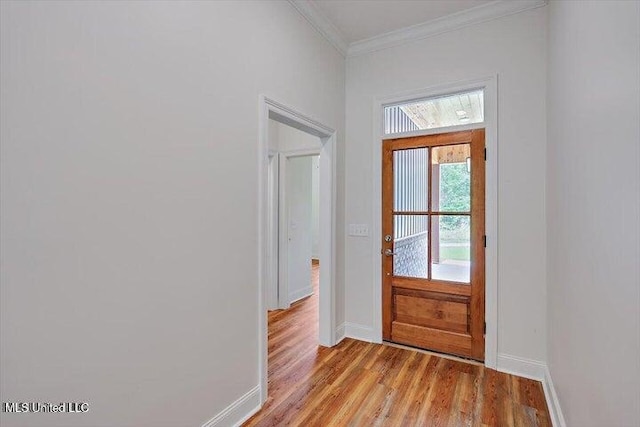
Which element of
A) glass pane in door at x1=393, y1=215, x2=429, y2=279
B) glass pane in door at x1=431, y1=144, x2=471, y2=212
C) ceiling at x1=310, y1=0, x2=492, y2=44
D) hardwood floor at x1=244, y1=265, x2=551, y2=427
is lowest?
hardwood floor at x1=244, y1=265, x2=551, y2=427

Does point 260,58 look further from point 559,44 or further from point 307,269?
point 307,269

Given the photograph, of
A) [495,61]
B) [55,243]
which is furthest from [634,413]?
[495,61]

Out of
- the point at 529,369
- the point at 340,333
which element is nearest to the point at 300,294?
Result: the point at 340,333

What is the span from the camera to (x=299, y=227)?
4605mm

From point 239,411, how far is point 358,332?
158 cm

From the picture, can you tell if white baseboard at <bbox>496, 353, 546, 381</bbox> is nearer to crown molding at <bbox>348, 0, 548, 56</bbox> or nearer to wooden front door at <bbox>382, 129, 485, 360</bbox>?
wooden front door at <bbox>382, 129, 485, 360</bbox>

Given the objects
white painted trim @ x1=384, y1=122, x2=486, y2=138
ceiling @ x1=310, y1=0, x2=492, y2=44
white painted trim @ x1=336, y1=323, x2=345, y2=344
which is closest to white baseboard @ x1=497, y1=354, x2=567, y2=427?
white painted trim @ x1=336, y1=323, x2=345, y2=344

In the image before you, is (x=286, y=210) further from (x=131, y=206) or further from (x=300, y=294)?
(x=131, y=206)

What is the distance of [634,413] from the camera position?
84 centimetres

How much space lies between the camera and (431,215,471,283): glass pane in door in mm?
2764

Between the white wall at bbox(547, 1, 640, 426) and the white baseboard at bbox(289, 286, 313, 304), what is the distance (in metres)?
3.10

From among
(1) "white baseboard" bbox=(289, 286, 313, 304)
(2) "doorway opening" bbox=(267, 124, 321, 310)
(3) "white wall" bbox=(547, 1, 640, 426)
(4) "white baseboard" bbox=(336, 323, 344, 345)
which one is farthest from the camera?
(1) "white baseboard" bbox=(289, 286, 313, 304)

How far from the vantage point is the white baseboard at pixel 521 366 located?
2434 mm

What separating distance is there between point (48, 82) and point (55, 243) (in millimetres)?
583
